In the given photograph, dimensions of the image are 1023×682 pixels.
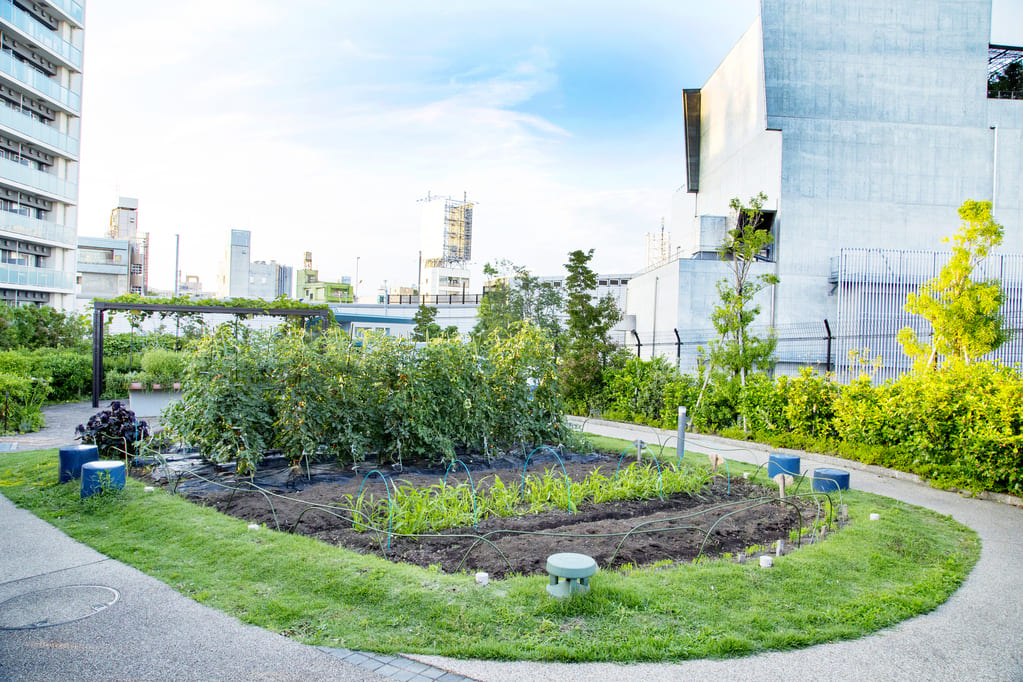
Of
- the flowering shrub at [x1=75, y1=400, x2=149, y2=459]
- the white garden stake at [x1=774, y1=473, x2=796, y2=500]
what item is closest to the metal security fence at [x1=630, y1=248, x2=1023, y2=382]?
the white garden stake at [x1=774, y1=473, x2=796, y2=500]

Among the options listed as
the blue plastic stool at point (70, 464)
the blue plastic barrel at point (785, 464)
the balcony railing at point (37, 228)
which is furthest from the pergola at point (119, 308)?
the balcony railing at point (37, 228)

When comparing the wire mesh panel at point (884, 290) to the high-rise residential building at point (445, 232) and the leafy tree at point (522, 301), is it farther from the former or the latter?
the high-rise residential building at point (445, 232)

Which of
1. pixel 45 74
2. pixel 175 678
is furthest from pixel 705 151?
pixel 45 74

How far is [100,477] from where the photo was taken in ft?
21.9

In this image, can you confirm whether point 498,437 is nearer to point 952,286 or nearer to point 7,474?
point 7,474

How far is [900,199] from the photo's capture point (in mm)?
21922

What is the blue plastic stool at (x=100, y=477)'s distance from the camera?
6.62m

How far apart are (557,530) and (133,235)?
66788mm

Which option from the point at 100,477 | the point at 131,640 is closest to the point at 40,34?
the point at 100,477

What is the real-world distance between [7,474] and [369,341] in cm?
467

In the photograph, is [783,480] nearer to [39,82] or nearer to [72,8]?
[39,82]

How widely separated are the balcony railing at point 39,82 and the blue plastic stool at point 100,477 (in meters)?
29.4

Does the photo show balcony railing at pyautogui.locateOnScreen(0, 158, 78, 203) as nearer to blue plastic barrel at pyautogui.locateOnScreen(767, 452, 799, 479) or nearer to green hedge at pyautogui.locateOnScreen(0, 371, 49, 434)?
green hedge at pyautogui.locateOnScreen(0, 371, 49, 434)

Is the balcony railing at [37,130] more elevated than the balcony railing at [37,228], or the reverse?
the balcony railing at [37,130]
